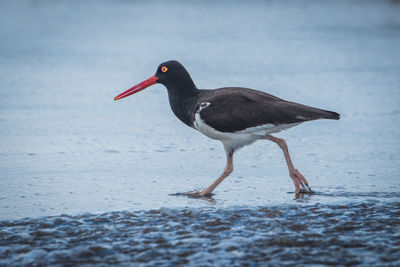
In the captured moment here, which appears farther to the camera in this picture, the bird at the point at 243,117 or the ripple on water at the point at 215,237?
the bird at the point at 243,117

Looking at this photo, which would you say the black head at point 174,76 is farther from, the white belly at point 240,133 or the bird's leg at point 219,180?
the bird's leg at point 219,180

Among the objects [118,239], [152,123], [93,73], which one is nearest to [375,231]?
[118,239]

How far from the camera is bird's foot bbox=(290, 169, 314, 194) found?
556 centimetres

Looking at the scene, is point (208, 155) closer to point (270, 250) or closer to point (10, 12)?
point (270, 250)

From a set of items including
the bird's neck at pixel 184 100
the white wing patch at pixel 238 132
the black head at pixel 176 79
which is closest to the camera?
the white wing patch at pixel 238 132

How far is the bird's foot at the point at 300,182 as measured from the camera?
5562 millimetres

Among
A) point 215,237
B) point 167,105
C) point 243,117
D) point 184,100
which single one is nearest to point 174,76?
point 184,100

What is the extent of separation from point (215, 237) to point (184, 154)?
8.68ft

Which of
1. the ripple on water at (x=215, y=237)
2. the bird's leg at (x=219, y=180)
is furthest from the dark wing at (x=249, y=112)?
the ripple on water at (x=215, y=237)

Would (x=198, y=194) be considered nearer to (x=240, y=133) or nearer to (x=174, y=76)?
(x=240, y=133)

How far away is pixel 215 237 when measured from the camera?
14.1 ft

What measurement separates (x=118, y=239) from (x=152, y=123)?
157 inches

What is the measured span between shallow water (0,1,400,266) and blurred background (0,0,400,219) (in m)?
0.03

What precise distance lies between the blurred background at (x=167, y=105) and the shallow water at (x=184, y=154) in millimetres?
28
